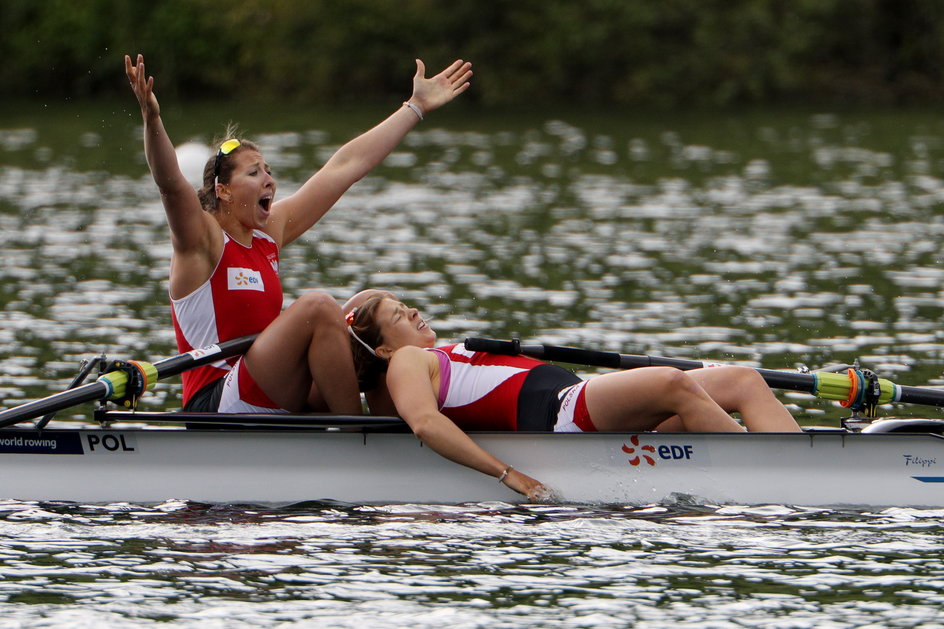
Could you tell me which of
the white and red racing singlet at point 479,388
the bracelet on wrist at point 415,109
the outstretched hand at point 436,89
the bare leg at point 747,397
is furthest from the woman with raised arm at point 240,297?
the bare leg at point 747,397

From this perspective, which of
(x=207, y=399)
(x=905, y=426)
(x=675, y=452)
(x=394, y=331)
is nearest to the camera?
(x=675, y=452)

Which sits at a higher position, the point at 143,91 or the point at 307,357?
the point at 143,91

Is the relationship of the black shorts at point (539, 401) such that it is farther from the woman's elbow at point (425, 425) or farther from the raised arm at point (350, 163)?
the raised arm at point (350, 163)

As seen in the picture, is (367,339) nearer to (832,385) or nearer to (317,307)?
(317,307)

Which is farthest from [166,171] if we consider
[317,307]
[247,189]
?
[317,307]

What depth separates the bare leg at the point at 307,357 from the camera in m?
8.09

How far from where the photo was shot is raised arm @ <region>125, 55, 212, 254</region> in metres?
7.88

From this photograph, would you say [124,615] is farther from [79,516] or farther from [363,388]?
[363,388]

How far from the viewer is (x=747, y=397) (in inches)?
322

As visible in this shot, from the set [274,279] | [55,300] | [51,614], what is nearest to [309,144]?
[55,300]

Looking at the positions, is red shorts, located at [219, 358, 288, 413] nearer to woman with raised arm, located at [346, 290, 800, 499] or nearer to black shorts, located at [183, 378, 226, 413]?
black shorts, located at [183, 378, 226, 413]

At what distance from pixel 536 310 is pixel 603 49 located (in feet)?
101

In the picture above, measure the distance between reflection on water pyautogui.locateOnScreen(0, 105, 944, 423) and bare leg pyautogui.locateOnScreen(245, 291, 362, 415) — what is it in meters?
1.69

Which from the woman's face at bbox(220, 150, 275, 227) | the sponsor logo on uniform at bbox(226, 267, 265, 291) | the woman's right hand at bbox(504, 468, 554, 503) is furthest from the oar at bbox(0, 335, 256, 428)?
the woman's right hand at bbox(504, 468, 554, 503)
